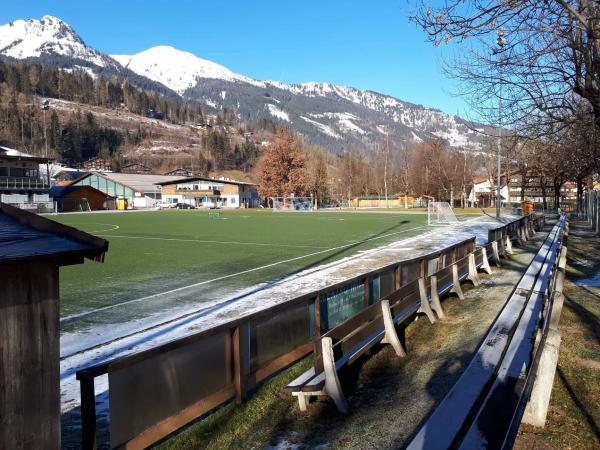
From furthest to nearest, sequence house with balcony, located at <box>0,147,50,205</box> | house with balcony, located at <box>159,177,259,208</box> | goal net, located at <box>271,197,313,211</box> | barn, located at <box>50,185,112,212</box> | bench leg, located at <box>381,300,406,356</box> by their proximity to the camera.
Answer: house with balcony, located at <box>159,177,259,208</box> → barn, located at <box>50,185,112,212</box> → goal net, located at <box>271,197,313,211</box> → house with balcony, located at <box>0,147,50,205</box> → bench leg, located at <box>381,300,406,356</box>

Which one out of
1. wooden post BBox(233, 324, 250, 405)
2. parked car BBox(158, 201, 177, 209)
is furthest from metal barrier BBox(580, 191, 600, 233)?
parked car BBox(158, 201, 177, 209)

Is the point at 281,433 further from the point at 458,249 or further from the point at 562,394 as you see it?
the point at 458,249

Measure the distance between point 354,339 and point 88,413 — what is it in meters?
3.47

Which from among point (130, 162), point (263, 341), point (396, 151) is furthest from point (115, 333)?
point (130, 162)

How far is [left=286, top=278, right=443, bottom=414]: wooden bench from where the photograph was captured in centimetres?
549

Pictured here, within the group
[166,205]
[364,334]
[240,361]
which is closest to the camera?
[240,361]

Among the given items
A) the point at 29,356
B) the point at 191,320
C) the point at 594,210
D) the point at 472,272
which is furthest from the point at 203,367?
the point at 594,210

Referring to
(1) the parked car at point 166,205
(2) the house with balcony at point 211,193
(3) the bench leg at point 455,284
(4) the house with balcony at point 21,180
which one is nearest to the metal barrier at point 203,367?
(3) the bench leg at point 455,284

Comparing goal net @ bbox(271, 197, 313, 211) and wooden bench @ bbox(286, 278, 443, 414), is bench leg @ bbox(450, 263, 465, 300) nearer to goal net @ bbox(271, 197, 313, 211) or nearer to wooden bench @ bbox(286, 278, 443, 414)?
wooden bench @ bbox(286, 278, 443, 414)

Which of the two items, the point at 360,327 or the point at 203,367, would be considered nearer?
A: the point at 203,367

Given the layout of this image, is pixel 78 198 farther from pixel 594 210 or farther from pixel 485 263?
pixel 485 263

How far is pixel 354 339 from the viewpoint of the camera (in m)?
6.47

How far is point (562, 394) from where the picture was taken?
17.9 feet

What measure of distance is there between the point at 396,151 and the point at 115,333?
136526 mm
